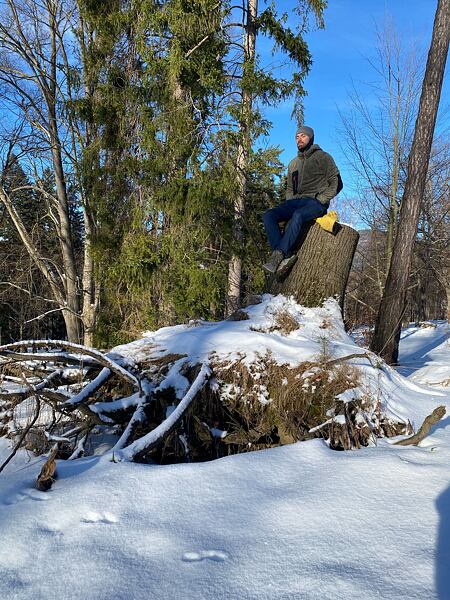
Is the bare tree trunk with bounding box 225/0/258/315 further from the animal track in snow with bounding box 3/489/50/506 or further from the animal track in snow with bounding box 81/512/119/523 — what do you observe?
the animal track in snow with bounding box 81/512/119/523

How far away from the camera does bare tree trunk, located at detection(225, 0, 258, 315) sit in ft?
22.8

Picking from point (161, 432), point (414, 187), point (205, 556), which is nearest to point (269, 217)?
point (161, 432)

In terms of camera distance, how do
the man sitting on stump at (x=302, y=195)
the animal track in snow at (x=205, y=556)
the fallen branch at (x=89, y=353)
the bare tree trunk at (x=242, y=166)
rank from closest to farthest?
the animal track in snow at (x=205, y=556), the fallen branch at (x=89, y=353), the man sitting on stump at (x=302, y=195), the bare tree trunk at (x=242, y=166)

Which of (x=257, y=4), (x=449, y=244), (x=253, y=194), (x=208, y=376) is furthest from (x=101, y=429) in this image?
(x=449, y=244)

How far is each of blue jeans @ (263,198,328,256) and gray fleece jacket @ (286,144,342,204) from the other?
0.44 feet

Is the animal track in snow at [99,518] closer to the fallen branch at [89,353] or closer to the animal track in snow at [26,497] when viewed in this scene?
the animal track in snow at [26,497]

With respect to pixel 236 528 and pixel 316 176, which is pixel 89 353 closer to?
pixel 236 528

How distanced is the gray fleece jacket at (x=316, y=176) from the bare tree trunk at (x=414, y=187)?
2.34 m

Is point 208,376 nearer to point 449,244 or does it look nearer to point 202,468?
point 202,468

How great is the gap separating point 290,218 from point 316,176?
602mm

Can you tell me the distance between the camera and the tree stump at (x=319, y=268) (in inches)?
168

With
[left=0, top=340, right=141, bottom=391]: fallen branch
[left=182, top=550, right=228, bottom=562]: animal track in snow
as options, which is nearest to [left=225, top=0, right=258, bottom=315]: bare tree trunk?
[left=0, top=340, right=141, bottom=391]: fallen branch

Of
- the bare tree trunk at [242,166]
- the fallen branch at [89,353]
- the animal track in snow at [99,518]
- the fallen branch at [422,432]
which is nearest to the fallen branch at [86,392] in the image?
the fallen branch at [89,353]

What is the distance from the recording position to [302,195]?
471cm
